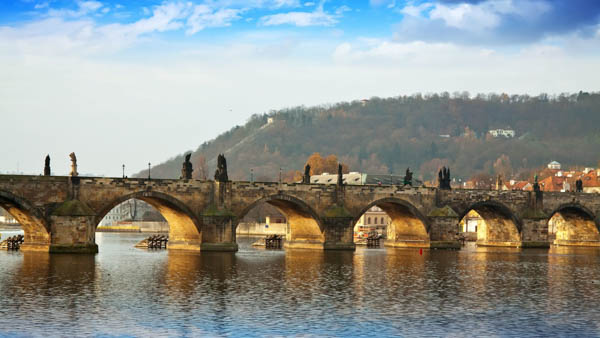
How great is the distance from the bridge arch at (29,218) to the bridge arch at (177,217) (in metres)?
4.58

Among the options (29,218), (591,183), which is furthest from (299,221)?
(591,183)

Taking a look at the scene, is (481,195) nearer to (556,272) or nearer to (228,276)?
(556,272)

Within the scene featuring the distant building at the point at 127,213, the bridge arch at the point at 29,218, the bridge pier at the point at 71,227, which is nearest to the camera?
the bridge arch at the point at 29,218

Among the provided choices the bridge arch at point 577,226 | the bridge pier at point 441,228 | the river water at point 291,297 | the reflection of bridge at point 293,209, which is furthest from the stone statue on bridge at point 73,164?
the bridge arch at point 577,226

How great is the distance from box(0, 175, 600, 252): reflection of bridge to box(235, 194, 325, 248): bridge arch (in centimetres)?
8

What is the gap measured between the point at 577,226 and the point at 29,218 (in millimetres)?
60714

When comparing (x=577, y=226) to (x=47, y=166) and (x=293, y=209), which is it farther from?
(x=47, y=166)

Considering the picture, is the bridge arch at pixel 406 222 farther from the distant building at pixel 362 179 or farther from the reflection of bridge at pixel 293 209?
the distant building at pixel 362 179

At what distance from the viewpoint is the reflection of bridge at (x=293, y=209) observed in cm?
6134

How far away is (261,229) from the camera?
139 m

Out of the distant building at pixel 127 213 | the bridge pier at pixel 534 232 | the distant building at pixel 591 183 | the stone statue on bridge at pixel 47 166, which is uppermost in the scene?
the distant building at pixel 591 183

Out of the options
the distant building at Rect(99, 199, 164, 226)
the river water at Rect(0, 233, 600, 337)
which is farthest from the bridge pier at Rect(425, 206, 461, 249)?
the distant building at Rect(99, 199, 164, 226)

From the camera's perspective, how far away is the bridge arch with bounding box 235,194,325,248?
2862 inches

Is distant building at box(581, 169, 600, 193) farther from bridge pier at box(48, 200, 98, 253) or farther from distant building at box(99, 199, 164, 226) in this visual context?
bridge pier at box(48, 200, 98, 253)
